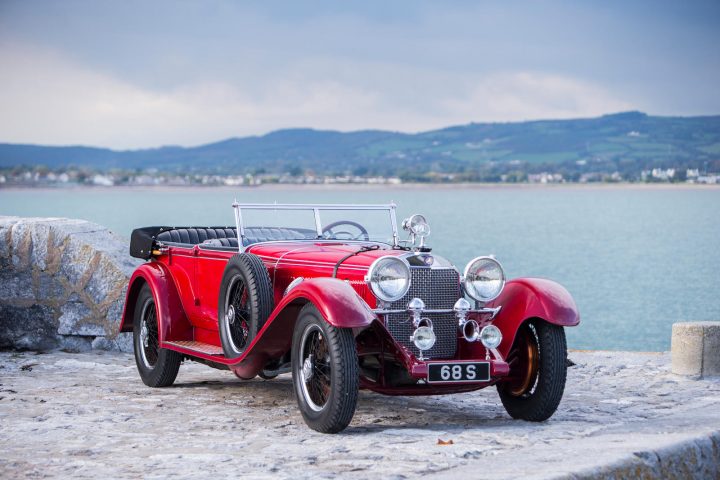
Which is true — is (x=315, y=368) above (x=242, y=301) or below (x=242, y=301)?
below

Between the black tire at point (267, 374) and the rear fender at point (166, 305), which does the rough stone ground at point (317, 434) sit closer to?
the black tire at point (267, 374)

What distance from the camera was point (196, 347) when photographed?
357 inches

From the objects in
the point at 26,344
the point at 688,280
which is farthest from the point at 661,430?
the point at 688,280

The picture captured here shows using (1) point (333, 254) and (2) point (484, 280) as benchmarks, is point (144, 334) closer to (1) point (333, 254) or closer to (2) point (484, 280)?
(1) point (333, 254)

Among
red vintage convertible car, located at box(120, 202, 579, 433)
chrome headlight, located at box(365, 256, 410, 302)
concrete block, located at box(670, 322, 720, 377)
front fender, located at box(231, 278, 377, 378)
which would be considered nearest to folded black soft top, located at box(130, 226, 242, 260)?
red vintage convertible car, located at box(120, 202, 579, 433)

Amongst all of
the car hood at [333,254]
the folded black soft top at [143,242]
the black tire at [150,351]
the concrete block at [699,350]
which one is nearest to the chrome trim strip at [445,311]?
the car hood at [333,254]

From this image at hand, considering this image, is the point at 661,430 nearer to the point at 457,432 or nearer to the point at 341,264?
the point at 457,432

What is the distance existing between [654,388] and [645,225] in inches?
4074

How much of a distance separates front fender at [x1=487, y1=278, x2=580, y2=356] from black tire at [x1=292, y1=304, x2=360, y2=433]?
1.44 metres

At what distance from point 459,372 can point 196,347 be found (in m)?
2.84

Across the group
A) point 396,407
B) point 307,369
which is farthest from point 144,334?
point 307,369

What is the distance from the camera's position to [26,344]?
12.0 metres

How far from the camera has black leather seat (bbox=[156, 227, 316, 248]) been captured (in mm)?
9219

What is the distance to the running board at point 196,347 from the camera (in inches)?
344
